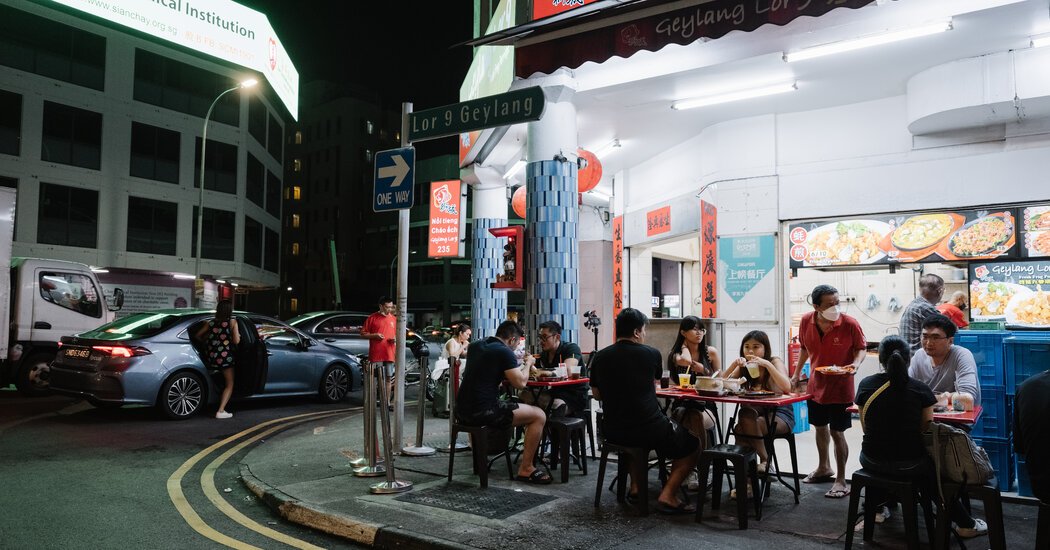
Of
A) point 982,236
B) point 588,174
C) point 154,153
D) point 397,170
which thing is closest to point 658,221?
point 588,174

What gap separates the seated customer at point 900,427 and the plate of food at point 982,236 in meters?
6.00

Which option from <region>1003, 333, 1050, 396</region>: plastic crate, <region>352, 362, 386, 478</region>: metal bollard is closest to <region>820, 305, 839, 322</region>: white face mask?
<region>1003, 333, 1050, 396</region>: plastic crate

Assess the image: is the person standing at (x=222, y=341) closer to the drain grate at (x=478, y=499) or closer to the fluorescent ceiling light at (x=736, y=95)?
the drain grate at (x=478, y=499)

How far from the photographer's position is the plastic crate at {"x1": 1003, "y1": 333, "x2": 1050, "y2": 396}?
568cm

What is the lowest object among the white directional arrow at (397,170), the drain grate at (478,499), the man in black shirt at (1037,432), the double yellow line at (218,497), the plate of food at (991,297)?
the double yellow line at (218,497)

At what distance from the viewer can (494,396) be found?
6.04 meters

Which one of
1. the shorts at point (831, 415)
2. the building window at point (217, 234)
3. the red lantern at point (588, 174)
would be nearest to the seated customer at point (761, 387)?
the shorts at point (831, 415)

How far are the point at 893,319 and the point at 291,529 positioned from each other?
36.5 feet

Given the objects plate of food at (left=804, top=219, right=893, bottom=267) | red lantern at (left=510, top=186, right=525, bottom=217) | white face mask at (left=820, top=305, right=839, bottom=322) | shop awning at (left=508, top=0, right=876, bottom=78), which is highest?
shop awning at (left=508, top=0, right=876, bottom=78)

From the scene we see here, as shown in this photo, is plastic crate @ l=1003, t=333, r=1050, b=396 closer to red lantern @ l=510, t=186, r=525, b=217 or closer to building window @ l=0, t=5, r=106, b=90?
red lantern @ l=510, t=186, r=525, b=217

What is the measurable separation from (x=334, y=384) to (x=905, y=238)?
9.62m

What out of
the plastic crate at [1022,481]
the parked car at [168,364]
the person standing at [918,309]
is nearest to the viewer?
the plastic crate at [1022,481]

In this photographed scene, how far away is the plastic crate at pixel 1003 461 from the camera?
18.9 ft

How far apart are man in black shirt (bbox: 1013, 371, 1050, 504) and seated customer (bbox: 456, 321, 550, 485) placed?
3.65 meters
